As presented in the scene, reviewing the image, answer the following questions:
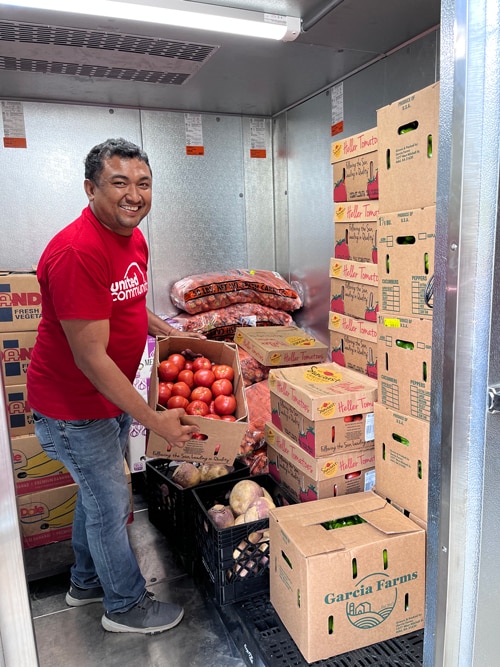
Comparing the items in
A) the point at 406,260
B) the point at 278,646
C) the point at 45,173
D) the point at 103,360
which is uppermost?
the point at 45,173

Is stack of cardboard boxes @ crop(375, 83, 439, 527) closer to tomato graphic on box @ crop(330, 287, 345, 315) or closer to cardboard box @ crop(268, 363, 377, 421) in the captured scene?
cardboard box @ crop(268, 363, 377, 421)

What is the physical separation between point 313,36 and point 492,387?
6.85 ft

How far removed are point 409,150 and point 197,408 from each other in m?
1.18

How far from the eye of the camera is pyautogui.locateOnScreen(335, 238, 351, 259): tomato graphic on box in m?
2.44

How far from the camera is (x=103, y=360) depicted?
1.74 metres

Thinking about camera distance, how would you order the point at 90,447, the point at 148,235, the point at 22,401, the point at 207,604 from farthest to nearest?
the point at 148,235, the point at 22,401, the point at 207,604, the point at 90,447

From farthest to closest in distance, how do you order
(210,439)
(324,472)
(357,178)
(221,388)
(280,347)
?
(280,347) < (357,178) < (221,388) < (324,472) < (210,439)

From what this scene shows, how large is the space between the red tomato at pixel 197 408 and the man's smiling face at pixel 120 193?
0.70 m

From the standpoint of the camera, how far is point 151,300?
11.9 feet

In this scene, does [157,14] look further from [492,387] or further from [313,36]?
[492,387]

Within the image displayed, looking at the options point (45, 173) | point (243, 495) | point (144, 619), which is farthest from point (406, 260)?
point (45, 173)

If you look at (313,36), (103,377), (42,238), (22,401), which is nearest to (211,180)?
(42,238)

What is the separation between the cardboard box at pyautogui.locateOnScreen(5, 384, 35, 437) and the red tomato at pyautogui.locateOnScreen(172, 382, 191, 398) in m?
0.82

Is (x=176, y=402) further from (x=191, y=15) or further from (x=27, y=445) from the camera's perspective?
(x=191, y=15)
